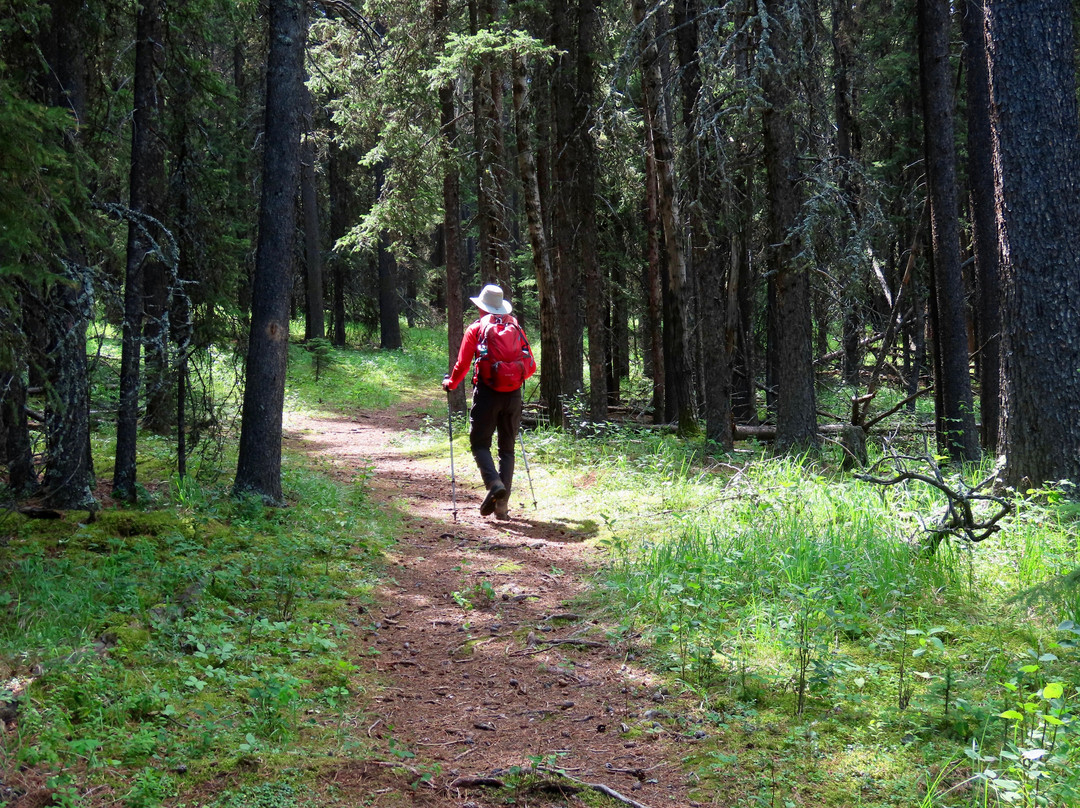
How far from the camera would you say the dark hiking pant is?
911 centimetres

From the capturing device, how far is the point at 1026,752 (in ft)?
9.91

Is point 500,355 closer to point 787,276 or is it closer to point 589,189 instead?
point 787,276

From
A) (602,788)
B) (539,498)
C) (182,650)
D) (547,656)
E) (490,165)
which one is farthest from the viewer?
(490,165)

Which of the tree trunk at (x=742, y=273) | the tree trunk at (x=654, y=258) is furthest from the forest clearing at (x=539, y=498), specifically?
the tree trunk at (x=654, y=258)

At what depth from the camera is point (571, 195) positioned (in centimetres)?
1529

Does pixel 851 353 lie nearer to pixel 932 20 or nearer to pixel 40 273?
pixel 932 20

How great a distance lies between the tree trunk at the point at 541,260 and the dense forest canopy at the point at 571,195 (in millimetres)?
50

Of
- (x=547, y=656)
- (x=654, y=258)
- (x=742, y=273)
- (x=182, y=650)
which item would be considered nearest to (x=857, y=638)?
(x=547, y=656)

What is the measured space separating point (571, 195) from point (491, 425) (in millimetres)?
7536

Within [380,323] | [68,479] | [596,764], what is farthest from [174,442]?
[380,323]

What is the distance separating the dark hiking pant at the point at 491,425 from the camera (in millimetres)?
9109

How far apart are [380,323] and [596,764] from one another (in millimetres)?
29008

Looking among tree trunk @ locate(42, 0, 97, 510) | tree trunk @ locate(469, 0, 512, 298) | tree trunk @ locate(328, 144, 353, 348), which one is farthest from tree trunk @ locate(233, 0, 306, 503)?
tree trunk @ locate(328, 144, 353, 348)

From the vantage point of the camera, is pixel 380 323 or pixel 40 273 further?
pixel 380 323
